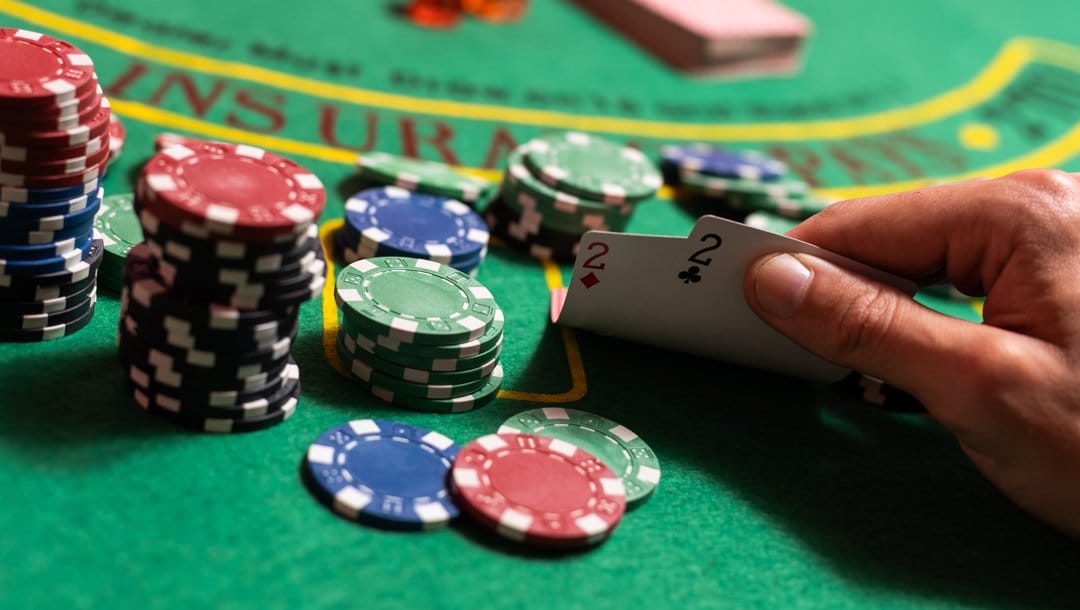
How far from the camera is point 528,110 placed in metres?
3.81

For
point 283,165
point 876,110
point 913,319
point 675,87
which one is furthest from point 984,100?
point 283,165

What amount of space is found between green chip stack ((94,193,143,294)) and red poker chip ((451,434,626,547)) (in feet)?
3.02

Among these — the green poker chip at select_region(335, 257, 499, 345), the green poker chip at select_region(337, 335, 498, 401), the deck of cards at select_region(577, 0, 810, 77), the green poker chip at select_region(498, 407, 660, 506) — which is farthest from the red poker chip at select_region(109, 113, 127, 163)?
the deck of cards at select_region(577, 0, 810, 77)

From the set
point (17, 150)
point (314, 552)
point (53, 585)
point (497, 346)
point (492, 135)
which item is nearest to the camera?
point (53, 585)

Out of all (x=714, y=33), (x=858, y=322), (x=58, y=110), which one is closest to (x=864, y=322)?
(x=858, y=322)

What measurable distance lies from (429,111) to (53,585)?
7.40 feet

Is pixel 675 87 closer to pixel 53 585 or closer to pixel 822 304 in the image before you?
pixel 822 304

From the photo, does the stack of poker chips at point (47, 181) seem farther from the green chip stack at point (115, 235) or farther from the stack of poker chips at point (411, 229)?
the stack of poker chips at point (411, 229)

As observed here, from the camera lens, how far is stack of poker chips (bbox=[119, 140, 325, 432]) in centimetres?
189

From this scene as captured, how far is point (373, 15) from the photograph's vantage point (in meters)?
4.25

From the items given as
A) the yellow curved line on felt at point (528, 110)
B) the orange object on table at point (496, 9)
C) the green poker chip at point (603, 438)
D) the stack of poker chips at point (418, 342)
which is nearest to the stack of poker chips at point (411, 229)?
the stack of poker chips at point (418, 342)

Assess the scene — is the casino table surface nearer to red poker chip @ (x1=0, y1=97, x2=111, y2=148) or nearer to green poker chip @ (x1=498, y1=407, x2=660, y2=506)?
green poker chip @ (x1=498, y1=407, x2=660, y2=506)

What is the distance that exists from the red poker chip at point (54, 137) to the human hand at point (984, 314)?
4.45 ft

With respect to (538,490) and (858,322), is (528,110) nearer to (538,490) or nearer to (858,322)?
(858,322)
